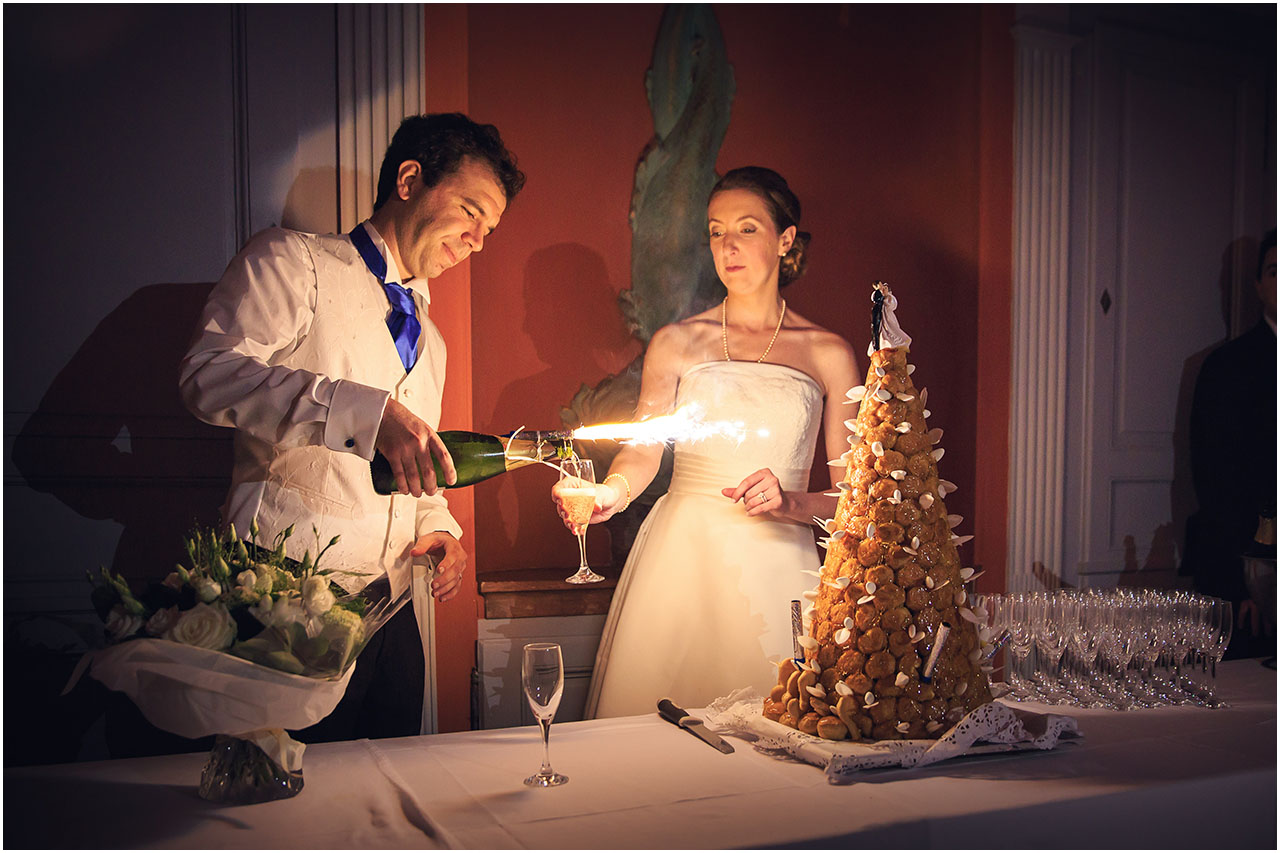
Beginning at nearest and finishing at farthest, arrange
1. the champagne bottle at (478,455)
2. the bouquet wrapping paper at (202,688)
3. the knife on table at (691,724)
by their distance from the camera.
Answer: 1. the bouquet wrapping paper at (202,688)
2. the knife on table at (691,724)
3. the champagne bottle at (478,455)

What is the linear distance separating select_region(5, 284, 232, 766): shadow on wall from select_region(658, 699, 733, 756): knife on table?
1.27 metres

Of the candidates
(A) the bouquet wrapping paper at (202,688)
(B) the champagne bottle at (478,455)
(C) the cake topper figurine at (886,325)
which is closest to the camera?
(A) the bouquet wrapping paper at (202,688)

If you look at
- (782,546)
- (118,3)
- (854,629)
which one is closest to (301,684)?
(854,629)

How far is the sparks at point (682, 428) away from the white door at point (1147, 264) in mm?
1414

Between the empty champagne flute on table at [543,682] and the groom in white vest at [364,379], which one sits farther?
the groom in white vest at [364,379]

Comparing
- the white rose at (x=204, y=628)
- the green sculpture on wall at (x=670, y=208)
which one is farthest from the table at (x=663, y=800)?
the green sculpture on wall at (x=670, y=208)

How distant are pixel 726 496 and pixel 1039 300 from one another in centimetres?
142

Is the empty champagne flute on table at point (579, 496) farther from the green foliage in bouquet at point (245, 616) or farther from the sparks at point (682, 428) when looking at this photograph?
the green foliage in bouquet at point (245, 616)

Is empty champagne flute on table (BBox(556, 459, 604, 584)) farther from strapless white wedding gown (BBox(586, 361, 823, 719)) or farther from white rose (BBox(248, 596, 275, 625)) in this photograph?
white rose (BBox(248, 596, 275, 625))

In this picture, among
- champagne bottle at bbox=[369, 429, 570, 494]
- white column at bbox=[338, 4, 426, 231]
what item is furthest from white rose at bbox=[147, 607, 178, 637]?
white column at bbox=[338, 4, 426, 231]

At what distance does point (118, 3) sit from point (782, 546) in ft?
7.38

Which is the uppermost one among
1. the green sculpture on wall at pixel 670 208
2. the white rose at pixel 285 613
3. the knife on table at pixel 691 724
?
the green sculpture on wall at pixel 670 208

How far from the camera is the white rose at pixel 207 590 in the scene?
54.2 inches

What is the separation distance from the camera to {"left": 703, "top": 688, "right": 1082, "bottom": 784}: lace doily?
1.58 meters
